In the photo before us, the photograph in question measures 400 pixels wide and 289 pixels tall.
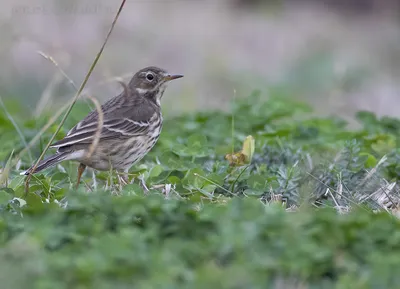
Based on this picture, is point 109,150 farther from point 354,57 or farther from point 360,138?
point 354,57

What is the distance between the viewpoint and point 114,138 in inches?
305

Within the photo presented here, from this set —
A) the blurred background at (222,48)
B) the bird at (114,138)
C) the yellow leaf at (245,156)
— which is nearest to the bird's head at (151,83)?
the bird at (114,138)

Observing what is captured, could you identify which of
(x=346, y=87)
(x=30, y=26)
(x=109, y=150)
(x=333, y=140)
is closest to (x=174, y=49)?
(x=30, y=26)

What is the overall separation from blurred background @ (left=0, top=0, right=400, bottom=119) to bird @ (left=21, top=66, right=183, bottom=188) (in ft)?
11.5

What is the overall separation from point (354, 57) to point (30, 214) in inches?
449

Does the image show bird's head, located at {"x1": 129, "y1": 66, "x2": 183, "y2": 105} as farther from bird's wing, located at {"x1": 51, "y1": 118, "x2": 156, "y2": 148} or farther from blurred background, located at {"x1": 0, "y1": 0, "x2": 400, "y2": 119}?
blurred background, located at {"x1": 0, "y1": 0, "x2": 400, "y2": 119}

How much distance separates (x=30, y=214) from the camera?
541 cm

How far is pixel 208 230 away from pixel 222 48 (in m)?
11.6

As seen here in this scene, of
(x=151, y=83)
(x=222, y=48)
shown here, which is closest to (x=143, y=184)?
(x=151, y=83)

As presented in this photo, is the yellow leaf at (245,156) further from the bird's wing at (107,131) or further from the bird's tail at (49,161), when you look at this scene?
the bird's tail at (49,161)

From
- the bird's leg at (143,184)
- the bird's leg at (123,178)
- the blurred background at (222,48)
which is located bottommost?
the blurred background at (222,48)

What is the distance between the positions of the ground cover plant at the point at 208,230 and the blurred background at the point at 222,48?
4646 mm

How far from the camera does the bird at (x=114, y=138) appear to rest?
734cm

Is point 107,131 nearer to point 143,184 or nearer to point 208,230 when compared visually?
point 143,184
